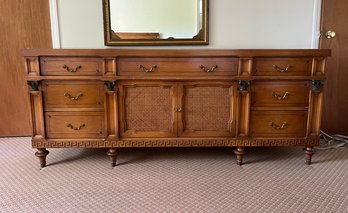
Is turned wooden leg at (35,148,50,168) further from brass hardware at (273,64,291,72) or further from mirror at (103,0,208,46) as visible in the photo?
brass hardware at (273,64,291,72)

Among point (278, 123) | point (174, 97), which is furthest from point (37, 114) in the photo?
point (278, 123)

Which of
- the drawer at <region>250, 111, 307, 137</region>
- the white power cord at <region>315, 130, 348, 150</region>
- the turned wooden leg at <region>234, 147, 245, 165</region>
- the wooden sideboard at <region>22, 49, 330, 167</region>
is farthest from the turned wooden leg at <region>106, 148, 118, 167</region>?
the white power cord at <region>315, 130, 348, 150</region>

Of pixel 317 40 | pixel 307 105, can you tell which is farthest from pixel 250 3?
pixel 307 105

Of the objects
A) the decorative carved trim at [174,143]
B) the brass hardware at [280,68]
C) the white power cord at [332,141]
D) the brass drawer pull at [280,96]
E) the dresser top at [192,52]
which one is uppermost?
the dresser top at [192,52]

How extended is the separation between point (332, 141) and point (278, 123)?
0.98 metres

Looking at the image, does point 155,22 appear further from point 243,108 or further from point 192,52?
point 243,108

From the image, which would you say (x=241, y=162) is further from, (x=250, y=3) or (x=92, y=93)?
(x=250, y=3)

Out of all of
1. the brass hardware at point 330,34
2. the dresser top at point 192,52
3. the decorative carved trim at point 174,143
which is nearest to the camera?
the dresser top at point 192,52

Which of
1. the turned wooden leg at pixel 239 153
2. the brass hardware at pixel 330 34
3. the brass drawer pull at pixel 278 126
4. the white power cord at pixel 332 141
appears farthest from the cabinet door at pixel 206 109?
the brass hardware at pixel 330 34

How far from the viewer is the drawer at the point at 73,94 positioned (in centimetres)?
164

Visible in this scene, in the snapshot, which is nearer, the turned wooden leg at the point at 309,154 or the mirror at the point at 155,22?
the turned wooden leg at the point at 309,154

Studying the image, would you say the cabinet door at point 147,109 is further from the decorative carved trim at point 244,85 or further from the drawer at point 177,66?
the decorative carved trim at point 244,85

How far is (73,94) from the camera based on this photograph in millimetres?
1652

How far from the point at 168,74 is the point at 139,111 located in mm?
317
